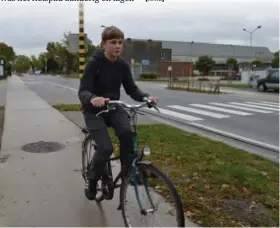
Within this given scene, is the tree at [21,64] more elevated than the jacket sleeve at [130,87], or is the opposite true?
the tree at [21,64]

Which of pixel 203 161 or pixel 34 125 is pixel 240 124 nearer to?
pixel 203 161

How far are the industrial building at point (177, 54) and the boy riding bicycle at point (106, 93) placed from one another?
5608 cm

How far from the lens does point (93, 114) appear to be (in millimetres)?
3449

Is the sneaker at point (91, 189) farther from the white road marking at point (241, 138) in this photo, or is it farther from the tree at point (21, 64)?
the tree at point (21, 64)

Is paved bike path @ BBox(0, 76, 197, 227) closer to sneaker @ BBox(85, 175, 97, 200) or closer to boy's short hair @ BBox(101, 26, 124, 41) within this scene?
sneaker @ BBox(85, 175, 97, 200)

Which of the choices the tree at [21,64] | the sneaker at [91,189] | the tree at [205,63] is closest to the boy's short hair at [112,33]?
the sneaker at [91,189]

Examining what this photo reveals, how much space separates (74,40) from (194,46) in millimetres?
88797

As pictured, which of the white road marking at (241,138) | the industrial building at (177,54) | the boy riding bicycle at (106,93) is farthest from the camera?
the industrial building at (177,54)

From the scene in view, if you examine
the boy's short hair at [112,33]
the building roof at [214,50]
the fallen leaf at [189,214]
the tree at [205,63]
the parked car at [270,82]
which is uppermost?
the building roof at [214,50]

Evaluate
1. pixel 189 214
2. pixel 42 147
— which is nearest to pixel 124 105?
pixel 189 214

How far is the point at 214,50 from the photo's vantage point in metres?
101

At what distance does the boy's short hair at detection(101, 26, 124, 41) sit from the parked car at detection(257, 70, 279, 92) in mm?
23648

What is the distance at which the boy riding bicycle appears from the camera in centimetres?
325

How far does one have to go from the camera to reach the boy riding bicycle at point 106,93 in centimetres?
325
